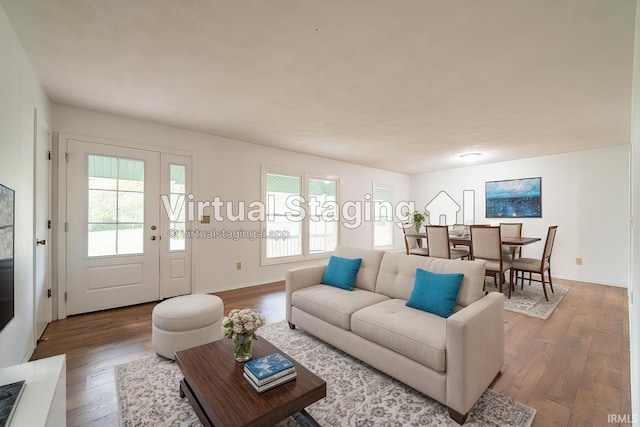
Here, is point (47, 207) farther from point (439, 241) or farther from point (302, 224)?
point (439, 241)

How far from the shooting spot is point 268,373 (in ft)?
4.68

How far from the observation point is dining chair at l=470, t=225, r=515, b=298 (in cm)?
389

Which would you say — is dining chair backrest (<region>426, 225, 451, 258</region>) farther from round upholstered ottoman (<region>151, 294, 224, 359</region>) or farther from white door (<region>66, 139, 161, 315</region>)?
white door (<region>66, 139, 161, 315</region>)

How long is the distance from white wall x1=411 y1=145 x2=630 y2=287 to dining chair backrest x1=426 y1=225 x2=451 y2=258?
102 inches

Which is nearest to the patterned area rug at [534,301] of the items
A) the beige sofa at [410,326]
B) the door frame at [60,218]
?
the beige sofa at [410,326]

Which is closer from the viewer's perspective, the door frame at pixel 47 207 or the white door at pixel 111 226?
the door frame at pixel 47 207

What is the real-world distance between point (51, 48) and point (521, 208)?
725 cm

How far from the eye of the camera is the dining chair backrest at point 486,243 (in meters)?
3.91

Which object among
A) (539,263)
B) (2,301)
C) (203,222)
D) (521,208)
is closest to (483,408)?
(2,301)

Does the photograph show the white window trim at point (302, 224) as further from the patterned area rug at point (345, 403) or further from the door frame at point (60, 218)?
the patterned area rug at point (345, 403)

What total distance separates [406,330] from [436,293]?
1.45 feet

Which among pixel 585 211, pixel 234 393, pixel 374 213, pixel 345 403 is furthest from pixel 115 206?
pixel 585 211

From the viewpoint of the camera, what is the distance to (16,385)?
115 cm

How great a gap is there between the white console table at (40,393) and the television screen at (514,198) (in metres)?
6.97
